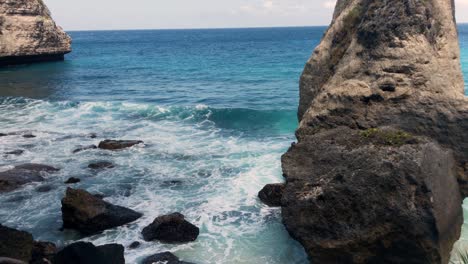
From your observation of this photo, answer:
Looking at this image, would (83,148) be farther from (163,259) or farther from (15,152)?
(163,259)

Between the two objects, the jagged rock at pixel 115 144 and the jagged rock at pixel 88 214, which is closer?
the jagged rock at pixel 88 214

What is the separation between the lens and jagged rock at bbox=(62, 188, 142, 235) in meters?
14.4

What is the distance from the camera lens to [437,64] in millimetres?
13391

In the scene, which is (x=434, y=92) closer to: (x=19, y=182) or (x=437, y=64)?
(x=437, y=64)

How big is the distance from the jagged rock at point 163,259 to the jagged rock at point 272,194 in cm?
477

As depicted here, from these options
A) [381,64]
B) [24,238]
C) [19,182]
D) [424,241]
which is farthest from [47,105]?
[424,241]

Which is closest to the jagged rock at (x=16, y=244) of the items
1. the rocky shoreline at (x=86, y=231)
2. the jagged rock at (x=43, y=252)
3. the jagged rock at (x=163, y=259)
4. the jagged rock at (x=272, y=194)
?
the rocky shoreline at (x=86, y=231)

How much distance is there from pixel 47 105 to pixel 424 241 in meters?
34.0

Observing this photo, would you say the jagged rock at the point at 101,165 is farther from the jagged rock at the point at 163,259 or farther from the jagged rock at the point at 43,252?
the jagged rock at the point at 163,259

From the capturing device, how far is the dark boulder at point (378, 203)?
9.70m

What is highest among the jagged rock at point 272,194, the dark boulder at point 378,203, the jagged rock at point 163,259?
the dark boulder at point 378,203

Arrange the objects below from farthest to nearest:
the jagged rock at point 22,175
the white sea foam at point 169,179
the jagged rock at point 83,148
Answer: the jagged rock at point 83,148, the jagged rock at point 22,175, the white sea foam at point 169,179

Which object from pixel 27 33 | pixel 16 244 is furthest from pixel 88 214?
pixel 27 33

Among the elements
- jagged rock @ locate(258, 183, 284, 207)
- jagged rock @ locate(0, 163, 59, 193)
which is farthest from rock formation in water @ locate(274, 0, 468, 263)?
jagged rock @ locate(0, 163, 59, 193)
